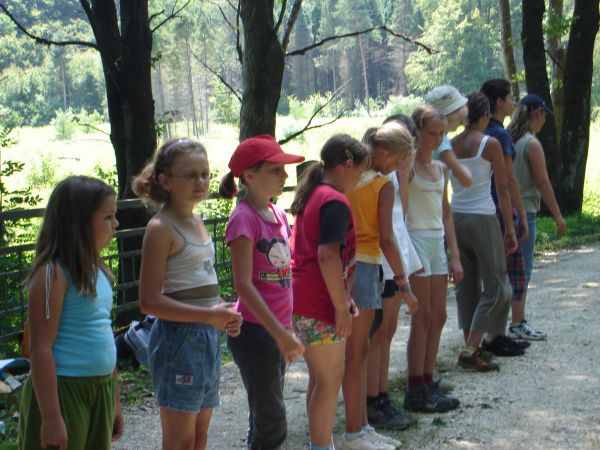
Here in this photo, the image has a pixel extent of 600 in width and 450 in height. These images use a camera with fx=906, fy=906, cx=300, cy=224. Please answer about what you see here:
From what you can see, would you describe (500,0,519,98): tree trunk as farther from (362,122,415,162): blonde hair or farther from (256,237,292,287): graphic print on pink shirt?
(256,237,292,287): graphic print on pink shirt

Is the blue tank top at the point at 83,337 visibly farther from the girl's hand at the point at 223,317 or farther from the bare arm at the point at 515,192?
the bare arm at the point at 515,192

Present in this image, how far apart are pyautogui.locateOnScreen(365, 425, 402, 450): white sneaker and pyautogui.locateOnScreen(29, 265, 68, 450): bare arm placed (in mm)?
2148

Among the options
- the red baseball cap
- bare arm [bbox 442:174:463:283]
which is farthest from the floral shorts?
bare arm [bbox 442:174:463:283]

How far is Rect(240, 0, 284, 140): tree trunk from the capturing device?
896 cm

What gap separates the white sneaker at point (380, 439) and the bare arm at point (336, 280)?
889mm

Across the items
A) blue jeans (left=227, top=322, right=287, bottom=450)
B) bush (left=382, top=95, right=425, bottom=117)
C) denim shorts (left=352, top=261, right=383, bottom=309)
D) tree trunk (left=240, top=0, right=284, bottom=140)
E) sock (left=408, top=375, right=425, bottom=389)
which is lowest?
sock (left=408, top=375, right=425, bottom=389)

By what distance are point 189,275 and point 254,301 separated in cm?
31

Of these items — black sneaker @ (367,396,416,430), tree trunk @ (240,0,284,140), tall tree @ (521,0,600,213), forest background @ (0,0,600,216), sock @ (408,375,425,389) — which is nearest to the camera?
black sneaker @ (367,396,416,430)

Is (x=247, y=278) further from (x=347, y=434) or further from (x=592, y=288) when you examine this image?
(x=592, y=288)

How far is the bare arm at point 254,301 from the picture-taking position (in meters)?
3.50

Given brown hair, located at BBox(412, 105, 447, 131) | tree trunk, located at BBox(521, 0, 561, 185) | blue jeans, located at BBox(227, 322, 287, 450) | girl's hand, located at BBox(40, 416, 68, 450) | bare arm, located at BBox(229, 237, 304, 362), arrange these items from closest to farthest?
1. girl's hand, located at BBox(40, 416, 68, 450)
2. bare arm, located at BBox(229, 237, 304, 362)
3. blue jeans, located at BBox(227, 322, 287, 450)
4. brown hair, located at BBox(412, 105, 447, 131)
5. tree trunk, located at BBox(521, 0, 561, 185)

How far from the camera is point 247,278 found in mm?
3568

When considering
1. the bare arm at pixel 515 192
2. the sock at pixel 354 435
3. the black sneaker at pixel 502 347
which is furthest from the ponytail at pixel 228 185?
the black sneaker at pixel 502 347

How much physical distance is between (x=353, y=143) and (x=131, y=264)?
3874 mm
